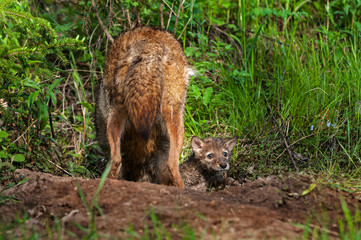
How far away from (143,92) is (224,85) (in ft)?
9.16

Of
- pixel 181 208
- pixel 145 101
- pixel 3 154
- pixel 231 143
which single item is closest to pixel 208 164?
pixel 231 143

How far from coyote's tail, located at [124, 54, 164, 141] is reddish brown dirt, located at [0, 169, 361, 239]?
59 cm

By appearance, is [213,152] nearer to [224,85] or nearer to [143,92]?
[224,85]

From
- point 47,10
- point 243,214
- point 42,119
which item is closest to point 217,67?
point 42,119

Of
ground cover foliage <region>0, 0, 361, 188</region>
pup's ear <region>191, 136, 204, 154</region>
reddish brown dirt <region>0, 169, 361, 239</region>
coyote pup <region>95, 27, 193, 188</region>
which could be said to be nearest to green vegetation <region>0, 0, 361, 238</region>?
ground cover foliage <region>0, 0, 361, 188</region>

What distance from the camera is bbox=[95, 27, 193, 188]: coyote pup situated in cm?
441

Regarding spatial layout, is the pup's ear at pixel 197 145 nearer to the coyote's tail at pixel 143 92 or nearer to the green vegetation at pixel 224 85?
the green vegetation at pixel 224 85

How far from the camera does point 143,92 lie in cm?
440

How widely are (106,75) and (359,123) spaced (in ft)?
10.3

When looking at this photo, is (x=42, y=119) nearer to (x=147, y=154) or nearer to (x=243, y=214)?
(x=147, y=154)

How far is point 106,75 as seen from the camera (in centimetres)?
499

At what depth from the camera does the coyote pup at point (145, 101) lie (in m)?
4.41

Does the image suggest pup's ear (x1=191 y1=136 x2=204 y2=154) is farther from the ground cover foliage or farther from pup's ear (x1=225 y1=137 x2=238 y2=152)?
the ground cover foliage

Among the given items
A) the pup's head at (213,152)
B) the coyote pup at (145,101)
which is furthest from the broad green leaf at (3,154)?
the pup's head at (213,152)
